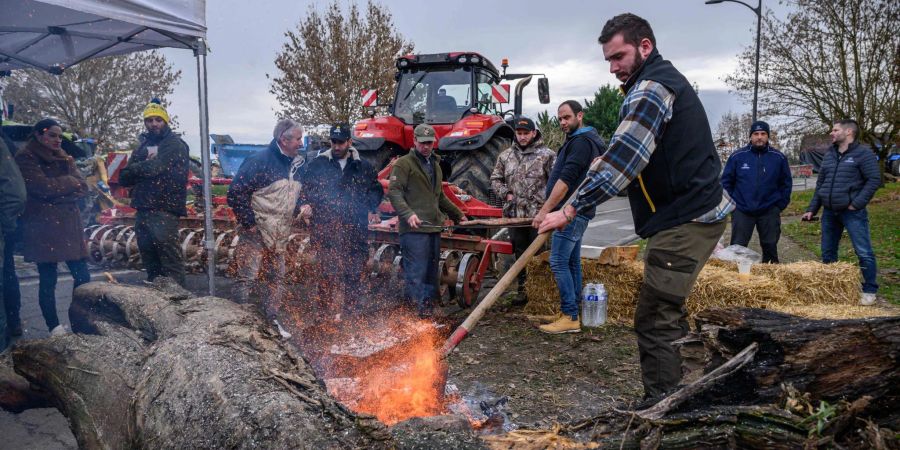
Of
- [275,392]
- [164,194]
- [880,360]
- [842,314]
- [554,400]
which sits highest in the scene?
[164,194]

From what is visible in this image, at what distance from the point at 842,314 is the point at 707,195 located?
299cm

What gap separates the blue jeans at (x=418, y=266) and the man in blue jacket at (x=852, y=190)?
4.67m

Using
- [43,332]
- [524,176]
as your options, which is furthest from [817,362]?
[43,332]

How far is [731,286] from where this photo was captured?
206 inches

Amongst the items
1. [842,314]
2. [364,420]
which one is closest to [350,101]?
[842,314]

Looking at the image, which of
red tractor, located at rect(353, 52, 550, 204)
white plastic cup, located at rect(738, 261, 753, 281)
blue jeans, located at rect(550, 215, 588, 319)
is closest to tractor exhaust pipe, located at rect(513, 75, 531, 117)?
red tractor, located at rect(353, 52, 550, 204)

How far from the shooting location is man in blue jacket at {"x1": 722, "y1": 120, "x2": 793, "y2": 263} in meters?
6.30

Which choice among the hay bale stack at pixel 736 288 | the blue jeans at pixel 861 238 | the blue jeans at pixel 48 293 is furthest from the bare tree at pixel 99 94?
the blue jeans at pixel 861 238

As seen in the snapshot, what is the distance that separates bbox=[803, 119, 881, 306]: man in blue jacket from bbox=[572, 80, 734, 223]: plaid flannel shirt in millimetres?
4578

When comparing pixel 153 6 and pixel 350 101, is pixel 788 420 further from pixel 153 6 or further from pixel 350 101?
pixel 350 101

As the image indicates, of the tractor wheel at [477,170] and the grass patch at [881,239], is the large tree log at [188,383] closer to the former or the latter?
the tractor wheel at [477,170]

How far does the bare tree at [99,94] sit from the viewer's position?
910 inches

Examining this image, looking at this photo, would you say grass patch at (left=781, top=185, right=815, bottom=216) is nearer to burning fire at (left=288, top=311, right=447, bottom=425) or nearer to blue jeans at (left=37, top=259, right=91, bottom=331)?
burning fire at (left=288, top=311, right=447, bottom=425)

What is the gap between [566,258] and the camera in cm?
533
